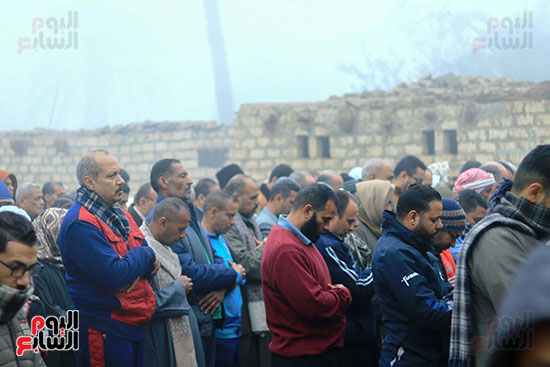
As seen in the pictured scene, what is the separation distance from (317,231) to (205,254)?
1.16 metres

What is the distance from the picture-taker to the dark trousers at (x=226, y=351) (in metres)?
5.05

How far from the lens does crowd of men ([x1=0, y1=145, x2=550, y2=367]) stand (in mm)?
2805

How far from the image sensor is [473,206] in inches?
222

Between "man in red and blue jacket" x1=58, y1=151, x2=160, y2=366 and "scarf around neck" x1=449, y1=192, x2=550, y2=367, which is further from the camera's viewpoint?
"man in red and blue jacket" x1=58, y1=151, x2=160, y2=366

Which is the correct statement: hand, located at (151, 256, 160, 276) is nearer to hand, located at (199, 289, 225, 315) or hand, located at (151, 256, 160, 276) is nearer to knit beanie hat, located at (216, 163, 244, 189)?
hand, located at (199, 289, 225, 315)

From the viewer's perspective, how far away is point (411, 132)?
54.7 ft

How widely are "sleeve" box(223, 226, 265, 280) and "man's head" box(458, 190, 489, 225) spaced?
192cm

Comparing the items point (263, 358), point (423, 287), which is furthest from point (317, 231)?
point (263, 358)

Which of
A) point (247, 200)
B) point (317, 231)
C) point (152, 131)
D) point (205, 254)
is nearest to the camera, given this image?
point (317, 231)

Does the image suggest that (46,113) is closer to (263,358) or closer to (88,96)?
(88,96)

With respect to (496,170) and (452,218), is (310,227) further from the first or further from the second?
(496,170)

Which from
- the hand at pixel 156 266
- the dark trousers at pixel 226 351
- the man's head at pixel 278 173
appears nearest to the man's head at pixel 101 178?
the hand at pixel 156 266

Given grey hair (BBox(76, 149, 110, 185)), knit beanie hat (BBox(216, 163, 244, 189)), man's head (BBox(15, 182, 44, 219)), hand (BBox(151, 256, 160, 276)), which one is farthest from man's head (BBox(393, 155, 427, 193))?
man's head (BBox(15, 182, 44, 219))

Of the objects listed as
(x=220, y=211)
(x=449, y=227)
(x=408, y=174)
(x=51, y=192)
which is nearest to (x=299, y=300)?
(x=449, y=227)
